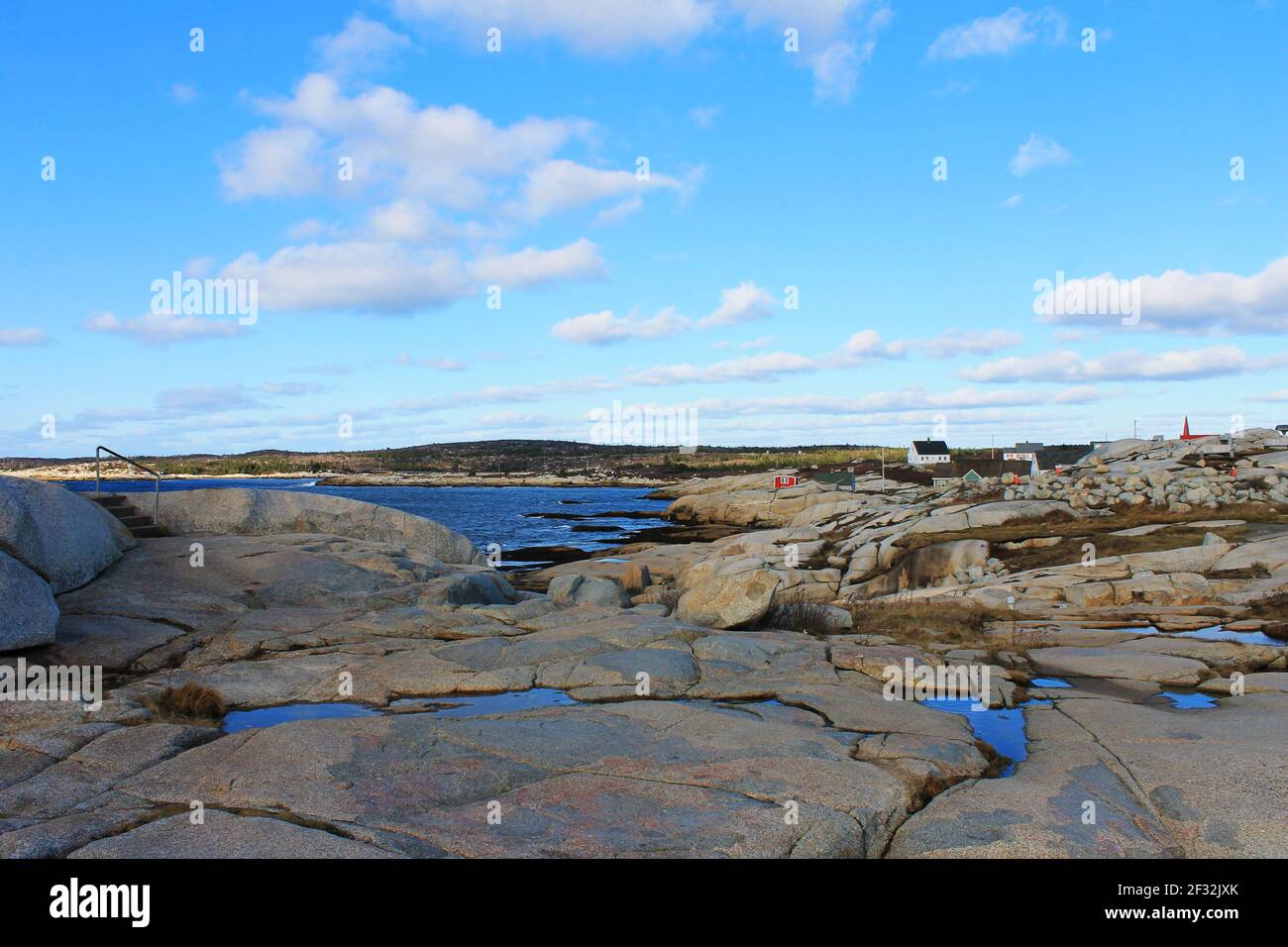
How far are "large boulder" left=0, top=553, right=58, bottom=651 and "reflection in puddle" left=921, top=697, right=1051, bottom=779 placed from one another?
38.5ft

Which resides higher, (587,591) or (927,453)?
(927,453)

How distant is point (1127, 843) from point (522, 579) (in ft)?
82.3

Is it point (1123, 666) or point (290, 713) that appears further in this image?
point (1123, 666)

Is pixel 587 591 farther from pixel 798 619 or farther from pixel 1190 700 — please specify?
pixel 1190 700

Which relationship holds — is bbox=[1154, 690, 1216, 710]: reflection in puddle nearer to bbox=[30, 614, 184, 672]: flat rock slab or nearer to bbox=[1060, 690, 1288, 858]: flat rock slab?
bbox=[1060, 690, 1288, 858]: flat rock slab

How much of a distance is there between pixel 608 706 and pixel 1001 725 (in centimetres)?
471

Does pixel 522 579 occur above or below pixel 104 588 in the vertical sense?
below

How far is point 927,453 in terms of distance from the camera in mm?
121812

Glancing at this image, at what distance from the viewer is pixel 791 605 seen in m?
16.7

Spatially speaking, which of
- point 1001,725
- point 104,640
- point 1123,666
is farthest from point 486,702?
point 1123,666

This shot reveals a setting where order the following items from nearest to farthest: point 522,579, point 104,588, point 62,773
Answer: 1. point 62,773
2. point 104,588
3. point 522,579
